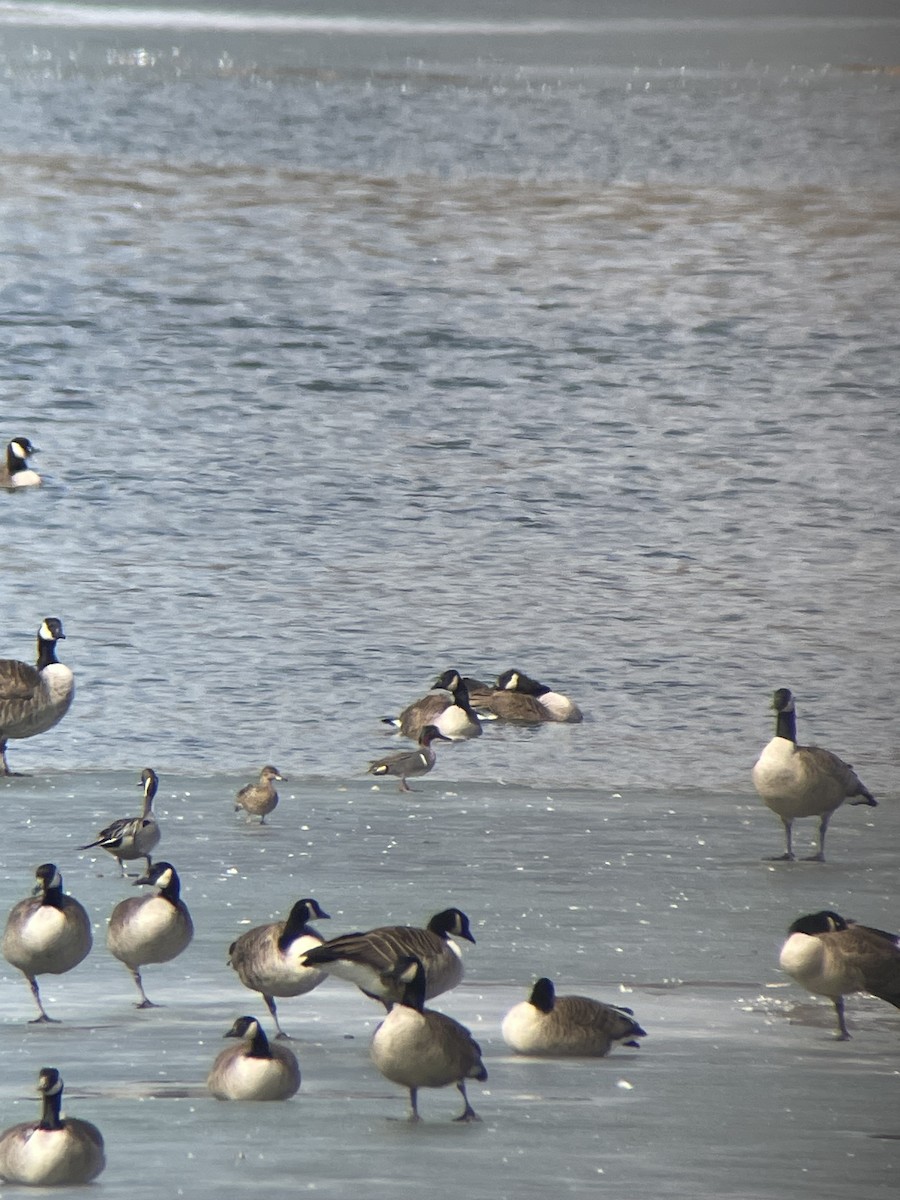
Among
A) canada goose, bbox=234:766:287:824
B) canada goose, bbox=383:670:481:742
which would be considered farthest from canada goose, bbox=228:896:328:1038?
canada goose, bbox=383:670:481:742

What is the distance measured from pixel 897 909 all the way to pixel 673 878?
2.10 ft

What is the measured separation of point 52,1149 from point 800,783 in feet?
11.2

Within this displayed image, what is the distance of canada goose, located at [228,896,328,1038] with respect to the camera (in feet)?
13.4

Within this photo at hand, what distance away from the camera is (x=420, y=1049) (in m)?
3.51

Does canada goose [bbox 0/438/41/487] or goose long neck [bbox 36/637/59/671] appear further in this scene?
canada goose [bbox 0/438/41/487]

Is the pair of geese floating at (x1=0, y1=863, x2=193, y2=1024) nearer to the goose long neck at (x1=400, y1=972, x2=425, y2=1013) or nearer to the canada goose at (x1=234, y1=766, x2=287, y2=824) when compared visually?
the goose long neck at (x1=400, y1=972, x2=425, y2=1013)

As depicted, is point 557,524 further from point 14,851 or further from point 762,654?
point 14,851

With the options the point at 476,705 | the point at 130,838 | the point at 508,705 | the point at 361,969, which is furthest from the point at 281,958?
the point at 508,705

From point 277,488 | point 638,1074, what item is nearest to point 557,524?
point 277,488

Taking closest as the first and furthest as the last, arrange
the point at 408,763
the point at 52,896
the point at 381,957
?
the point at 381,957 → the point at 52,896 → the point at 408,763

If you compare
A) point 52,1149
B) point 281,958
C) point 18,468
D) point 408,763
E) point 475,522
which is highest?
point 18,468

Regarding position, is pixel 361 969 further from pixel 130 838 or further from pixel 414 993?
pixel 130 838

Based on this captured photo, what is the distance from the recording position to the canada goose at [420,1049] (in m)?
3.52

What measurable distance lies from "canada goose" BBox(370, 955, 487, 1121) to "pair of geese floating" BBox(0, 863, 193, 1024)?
0.89 metres
